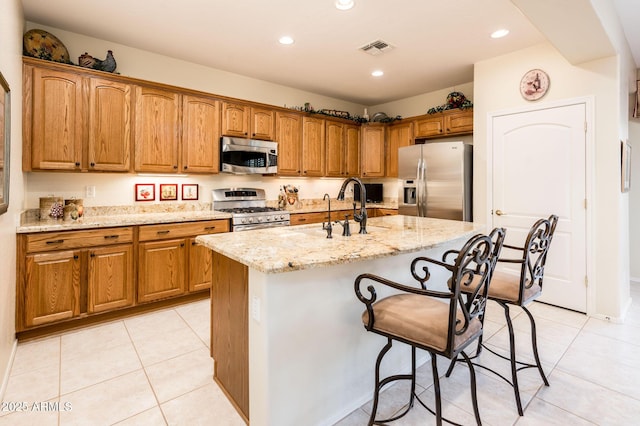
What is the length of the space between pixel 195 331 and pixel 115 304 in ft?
2.81

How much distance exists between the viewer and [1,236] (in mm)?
1926

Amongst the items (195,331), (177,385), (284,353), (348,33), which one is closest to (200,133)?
(348,33)

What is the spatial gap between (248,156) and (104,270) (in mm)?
2048

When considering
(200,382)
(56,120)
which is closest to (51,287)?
(56,120)

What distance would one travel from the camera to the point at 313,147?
15.9ft

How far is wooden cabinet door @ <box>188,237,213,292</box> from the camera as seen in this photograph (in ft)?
11.1

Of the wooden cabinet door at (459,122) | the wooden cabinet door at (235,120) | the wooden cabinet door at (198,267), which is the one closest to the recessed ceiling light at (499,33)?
the wooden cabinet door at (459,122)

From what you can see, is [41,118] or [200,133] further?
[200,133]

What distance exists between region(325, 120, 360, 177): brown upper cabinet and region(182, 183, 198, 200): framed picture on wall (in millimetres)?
2032

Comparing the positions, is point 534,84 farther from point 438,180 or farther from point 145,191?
point 145,191

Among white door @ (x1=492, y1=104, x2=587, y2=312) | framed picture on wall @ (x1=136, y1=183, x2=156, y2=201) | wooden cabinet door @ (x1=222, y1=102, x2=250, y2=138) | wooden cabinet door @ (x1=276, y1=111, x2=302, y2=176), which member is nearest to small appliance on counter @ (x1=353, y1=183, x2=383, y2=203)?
wooden cabinet door @ (x1=276, y1=111, x2=302, y2=176)

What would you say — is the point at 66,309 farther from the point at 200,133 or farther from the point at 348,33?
the point at 348,33

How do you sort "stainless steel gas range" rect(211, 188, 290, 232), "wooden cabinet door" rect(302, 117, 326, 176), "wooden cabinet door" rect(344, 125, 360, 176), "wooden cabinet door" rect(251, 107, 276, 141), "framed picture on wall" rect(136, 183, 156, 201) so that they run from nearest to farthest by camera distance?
"framed picture on wall" rect(136, 183, 156, 201) → "stainless steel gas range" rect(211, 188, 290, 232) → "wooden cabinet door" rect(251, 107, 276, 141) → "wooden cabinet door" rect(302, 117, 326, 176) → "wooden cabinet door" rect(344, 125, 360, 176)

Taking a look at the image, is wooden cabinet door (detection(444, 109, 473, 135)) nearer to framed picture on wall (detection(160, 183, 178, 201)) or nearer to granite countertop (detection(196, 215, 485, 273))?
granite countertop (detection(196, 215, 485, 273))
